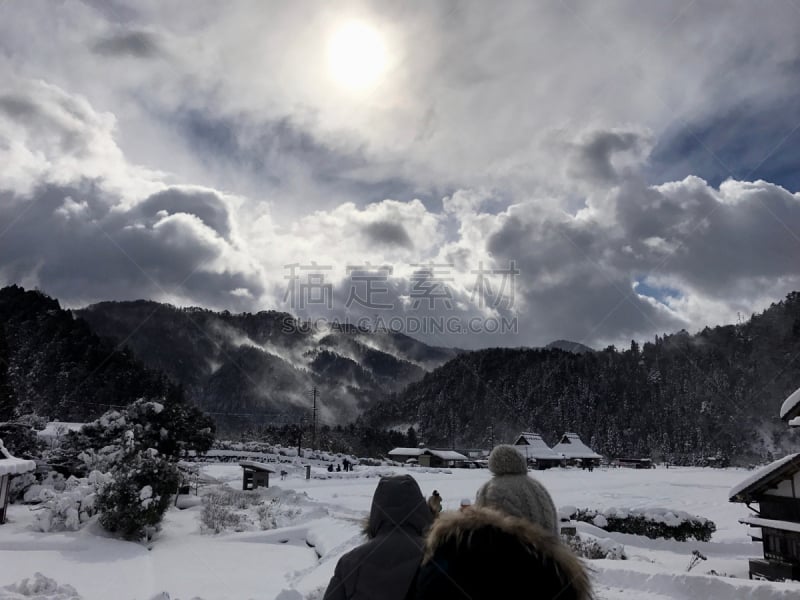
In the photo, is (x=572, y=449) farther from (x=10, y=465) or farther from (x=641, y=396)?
(x=10, y=465)

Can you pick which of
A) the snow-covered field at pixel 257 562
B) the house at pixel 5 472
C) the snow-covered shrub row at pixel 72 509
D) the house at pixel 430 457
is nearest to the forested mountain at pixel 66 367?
the house at pixel 430 457

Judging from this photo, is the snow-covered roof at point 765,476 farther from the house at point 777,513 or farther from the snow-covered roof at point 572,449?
the snow-covered roof at point 572,449

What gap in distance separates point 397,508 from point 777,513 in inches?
498

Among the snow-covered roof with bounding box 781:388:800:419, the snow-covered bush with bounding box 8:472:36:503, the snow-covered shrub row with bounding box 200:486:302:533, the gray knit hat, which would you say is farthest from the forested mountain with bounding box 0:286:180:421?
the gray knit hat

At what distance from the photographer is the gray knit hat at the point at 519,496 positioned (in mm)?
2777

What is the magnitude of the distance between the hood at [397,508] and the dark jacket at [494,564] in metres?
1.65

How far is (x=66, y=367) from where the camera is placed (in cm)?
7250

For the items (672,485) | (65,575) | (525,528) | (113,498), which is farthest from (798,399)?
(672,485)

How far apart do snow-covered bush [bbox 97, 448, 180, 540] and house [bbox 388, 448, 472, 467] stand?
51.8m

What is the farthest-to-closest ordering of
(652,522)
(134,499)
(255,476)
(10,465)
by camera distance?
(255,476) → (652,522) → (10,465) → (134,499)

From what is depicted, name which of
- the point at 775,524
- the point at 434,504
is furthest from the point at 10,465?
the point at 775,524

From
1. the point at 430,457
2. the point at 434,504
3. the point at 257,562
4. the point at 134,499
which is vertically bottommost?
the point at 430,457

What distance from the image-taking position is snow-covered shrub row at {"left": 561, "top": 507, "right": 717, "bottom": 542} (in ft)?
66.4

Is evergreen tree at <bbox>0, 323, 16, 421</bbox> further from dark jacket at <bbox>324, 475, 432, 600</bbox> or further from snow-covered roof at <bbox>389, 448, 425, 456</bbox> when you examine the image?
snow-covered roof at <bbox>389, 448, 425, 456</bbox>
